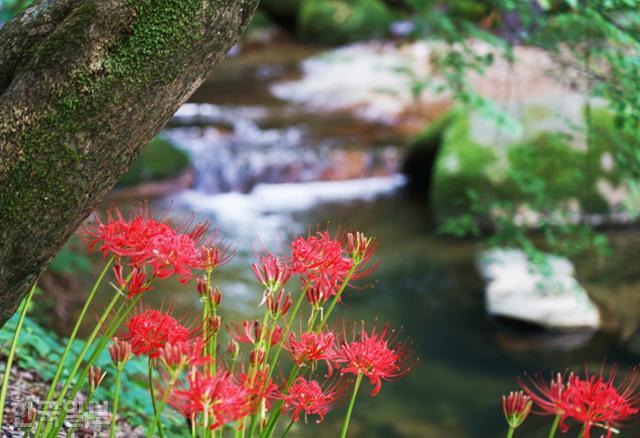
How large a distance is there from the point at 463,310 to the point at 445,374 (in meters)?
1.18

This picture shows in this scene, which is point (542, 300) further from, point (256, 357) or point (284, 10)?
point (284, 10)

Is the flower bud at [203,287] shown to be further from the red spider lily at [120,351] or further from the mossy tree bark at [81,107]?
the mossy tree bark at [81,107]

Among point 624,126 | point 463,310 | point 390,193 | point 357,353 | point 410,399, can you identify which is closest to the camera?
point 357,353

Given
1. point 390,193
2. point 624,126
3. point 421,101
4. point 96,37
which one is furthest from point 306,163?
point 96,37

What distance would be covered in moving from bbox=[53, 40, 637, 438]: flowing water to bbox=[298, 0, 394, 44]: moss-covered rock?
3313 millimetres

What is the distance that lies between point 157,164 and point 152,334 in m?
8.72

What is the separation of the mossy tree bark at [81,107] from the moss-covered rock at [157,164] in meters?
8.10

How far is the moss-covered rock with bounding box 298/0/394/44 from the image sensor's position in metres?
18.1

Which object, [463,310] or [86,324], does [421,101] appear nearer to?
[463,310]

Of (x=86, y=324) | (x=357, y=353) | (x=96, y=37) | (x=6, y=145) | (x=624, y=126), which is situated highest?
(x=96, y=37)

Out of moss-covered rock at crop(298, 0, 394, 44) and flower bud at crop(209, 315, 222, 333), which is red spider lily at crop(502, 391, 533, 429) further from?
moss-covered rock at crop(298, 0, 394, 44)

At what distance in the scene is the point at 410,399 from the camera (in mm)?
5613

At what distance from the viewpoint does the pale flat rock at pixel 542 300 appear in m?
6.34

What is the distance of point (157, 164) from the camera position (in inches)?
408
